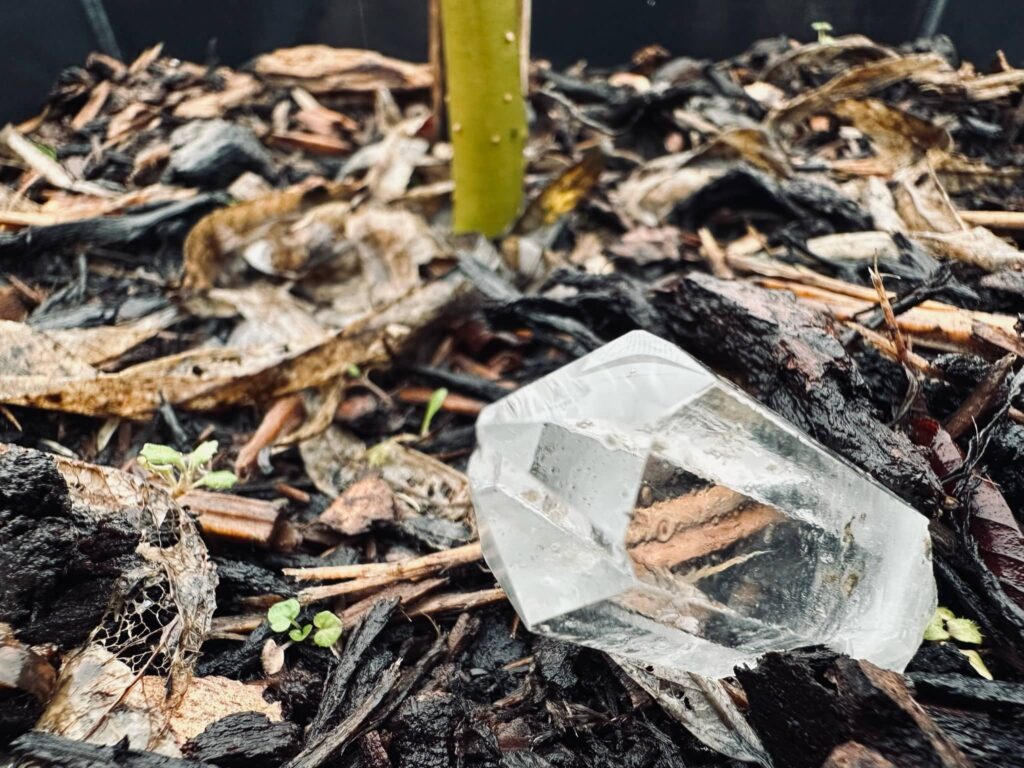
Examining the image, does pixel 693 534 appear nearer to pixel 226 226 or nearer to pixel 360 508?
pixel 360 508

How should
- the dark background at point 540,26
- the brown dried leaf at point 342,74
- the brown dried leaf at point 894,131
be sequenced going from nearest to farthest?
the brown dried leaf at point 894,131 < the dark background at point 540,26 < the brown dried leaf at point 342,74

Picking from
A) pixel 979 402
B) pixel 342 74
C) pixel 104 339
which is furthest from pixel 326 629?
pixel 342 74

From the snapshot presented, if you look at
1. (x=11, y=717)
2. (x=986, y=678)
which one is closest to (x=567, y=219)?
(x=986, y=678)

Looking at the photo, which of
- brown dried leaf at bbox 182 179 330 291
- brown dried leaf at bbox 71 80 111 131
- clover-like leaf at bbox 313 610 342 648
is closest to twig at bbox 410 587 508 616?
clover-like leaf at bbox 313 610 342 648

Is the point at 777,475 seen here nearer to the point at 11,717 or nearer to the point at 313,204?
the point at 11,717

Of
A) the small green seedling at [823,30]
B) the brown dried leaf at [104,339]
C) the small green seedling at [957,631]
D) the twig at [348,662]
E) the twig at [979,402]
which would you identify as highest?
the small green seedling at [823,30]

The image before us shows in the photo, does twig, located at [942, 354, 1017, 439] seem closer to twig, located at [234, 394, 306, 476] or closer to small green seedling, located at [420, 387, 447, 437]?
small green seedling, located at [420, 387, 447, 437]

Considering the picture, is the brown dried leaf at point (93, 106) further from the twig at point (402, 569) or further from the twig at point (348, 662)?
the twig at point (348, 662)

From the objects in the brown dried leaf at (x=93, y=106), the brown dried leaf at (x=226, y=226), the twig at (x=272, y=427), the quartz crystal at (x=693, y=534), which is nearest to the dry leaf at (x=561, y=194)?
the brown dried leaf at (x=226, y=226)
